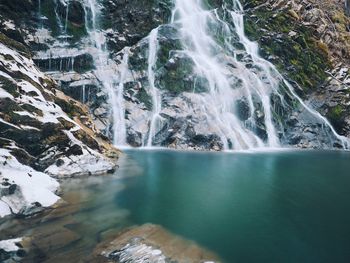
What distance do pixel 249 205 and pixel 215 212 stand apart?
2.82 m

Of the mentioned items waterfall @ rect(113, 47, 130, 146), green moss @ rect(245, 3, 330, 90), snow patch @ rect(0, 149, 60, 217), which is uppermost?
green moss @ rect(245, 3, 330, 90)

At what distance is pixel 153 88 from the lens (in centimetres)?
5641

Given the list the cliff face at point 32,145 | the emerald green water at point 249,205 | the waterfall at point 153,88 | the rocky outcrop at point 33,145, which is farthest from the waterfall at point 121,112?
the rocky outcrop at point 33,145

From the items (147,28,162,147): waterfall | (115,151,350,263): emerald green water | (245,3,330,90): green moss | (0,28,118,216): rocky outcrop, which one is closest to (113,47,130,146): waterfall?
(147,28,162,147): waterfall

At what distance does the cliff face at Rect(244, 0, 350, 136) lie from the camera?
6341cm

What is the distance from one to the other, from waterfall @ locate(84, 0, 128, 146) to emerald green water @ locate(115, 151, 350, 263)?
10365 millimetres

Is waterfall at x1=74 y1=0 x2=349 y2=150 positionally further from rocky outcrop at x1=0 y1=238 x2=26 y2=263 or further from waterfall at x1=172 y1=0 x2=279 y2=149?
rocky outcrop at x1=0 y1=238 x2=26 y2=263

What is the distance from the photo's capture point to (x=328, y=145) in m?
57.5

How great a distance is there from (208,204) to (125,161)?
1557 cm

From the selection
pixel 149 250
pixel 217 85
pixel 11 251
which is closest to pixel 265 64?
pixel 217 85

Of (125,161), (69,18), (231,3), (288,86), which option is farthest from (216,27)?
(125,161)

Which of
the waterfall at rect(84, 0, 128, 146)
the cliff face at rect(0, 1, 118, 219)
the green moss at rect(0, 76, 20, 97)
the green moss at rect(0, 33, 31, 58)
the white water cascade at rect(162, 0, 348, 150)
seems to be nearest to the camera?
the cliff face at rect(0, 1, 118, 219)

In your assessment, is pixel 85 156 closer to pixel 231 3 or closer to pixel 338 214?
pixel 338 214

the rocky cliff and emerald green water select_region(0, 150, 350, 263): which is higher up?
the rocky cliff
